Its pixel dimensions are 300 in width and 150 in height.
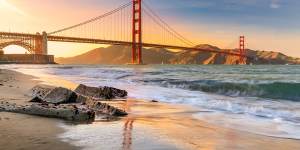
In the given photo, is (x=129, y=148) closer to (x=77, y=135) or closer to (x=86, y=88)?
(x=77, y=135)

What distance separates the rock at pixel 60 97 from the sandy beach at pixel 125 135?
1.66 metres

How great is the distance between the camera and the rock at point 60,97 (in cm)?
835

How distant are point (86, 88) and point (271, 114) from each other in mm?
4630

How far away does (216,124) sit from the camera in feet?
22.8

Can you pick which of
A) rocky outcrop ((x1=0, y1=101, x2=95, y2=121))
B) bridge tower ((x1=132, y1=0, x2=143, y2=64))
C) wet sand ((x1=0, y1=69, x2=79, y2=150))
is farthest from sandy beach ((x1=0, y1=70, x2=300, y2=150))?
bridge tower ((x1=132, y1=0, x2=143, y2=64))

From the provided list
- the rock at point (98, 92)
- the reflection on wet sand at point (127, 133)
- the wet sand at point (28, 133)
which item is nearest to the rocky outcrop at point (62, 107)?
the wet sand at point (28, 133)

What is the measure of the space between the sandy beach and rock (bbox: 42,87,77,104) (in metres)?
1.66

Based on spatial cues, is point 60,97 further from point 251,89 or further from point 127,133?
point 251,89

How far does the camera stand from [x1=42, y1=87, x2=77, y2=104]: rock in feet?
27.4

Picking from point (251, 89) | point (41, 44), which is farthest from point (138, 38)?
point (251, 89)

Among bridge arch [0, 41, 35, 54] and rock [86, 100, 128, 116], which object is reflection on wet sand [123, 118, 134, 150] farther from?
bridge arch [0, 41, 35, 54]

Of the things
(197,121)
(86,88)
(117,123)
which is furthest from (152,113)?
(86,88)

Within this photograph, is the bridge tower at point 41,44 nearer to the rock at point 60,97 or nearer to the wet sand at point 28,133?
the rock at point 60,97

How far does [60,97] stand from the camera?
8453 mm
